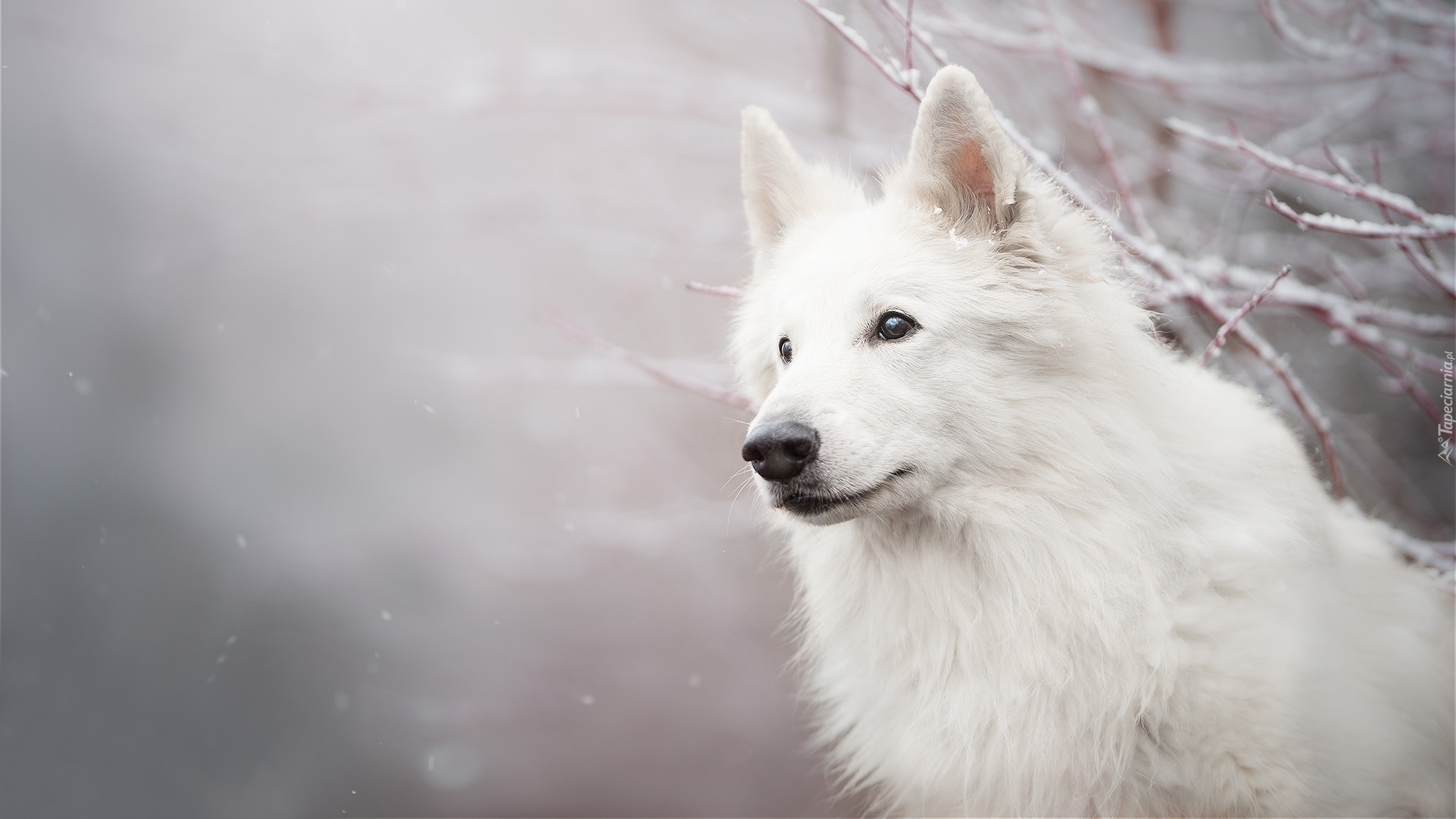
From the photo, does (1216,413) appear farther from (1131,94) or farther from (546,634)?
(546,634)

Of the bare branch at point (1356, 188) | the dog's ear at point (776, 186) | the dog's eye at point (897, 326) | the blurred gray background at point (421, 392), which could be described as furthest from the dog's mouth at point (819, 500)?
the bare branch at point (1356, 188)

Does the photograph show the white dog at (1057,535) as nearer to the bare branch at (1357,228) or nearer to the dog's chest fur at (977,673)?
the dog's chest fur at (977,673)

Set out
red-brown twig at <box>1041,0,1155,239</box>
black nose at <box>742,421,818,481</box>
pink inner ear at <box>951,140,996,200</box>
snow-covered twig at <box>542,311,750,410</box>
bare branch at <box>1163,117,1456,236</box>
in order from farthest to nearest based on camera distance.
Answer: snow-covered twig at <box>542,311,750,410</box>, red-brown twig at <box>1041,0,1155,239</box>, bare branch at <box>1163,117,1456,236</box>, pink inner ear at <box>951,140,996,200</box>, black nose at <box>742,421,818,481</box>

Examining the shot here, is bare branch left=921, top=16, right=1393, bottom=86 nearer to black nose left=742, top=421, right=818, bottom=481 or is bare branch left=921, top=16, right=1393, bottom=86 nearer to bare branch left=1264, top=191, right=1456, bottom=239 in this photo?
bare branch left=1264, top=191, right=1456, bottom=239

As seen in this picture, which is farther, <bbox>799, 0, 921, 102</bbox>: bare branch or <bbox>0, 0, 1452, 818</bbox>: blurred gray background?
<bbox>0, 0, 1452, 818</bbox>: blurred gray background

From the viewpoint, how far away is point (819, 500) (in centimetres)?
91

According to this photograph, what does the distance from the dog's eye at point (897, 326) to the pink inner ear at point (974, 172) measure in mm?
206

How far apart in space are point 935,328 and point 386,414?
142cm

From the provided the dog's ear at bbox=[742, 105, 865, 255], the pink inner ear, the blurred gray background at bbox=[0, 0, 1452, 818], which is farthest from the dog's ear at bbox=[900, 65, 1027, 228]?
the blurred gray background at bbox=[0, 0, 1452, 818]

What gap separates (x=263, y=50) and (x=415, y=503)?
3.64 ft

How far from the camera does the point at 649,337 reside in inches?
74.5

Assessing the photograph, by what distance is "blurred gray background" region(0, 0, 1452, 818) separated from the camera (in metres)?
1.49

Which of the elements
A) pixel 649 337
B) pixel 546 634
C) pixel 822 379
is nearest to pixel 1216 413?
pixel 822 379

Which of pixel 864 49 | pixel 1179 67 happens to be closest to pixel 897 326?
pixel 864 49
